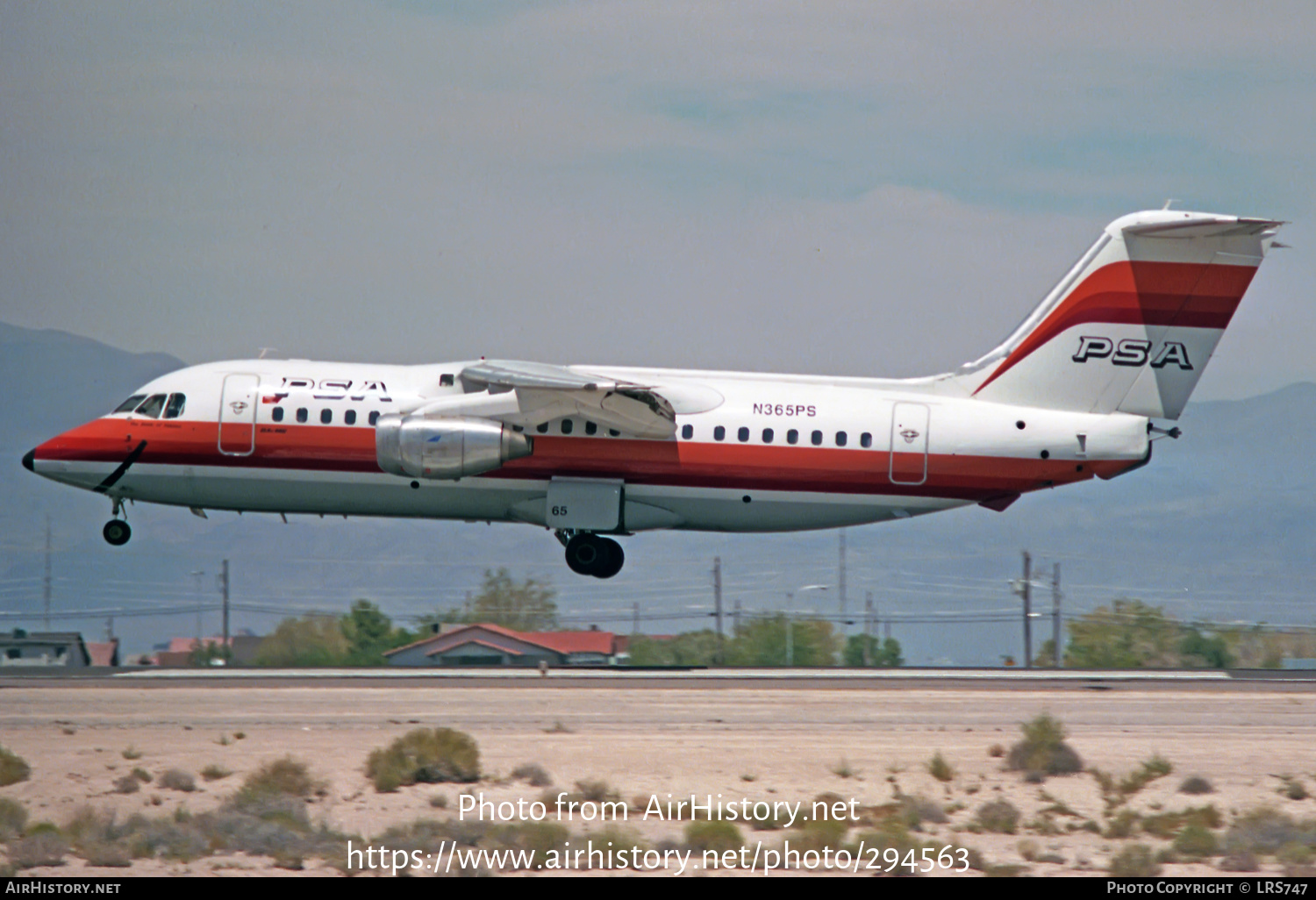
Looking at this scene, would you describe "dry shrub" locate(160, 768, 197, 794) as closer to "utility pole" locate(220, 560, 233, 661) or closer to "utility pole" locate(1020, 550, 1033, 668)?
"utility pole" locate(220, 560, 233, 661)

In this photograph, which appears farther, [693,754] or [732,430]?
[732,430]

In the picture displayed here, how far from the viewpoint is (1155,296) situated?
2964cm

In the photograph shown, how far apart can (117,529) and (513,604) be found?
1308 cm

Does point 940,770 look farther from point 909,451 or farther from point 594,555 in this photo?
point 594,555

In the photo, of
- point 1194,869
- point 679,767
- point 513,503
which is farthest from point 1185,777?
point 513,503

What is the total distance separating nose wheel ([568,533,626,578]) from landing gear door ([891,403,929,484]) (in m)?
5.35

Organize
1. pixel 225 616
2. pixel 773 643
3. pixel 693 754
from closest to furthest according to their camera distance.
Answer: pixel 693 754
pixel 225 616
pixel 773 643

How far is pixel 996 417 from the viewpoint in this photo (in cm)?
2962

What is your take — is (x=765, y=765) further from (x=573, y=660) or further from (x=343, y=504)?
(x=573, y=660)

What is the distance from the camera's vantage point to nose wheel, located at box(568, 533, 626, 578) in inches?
1192

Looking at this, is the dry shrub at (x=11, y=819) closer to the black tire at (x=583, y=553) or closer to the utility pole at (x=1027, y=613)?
the black tire at (x=583, y=553)

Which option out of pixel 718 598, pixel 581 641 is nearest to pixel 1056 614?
pixel 718 598

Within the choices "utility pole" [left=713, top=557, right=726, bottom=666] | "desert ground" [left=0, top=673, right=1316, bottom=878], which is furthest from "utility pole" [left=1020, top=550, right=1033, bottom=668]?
"desert ground" [left=0, top=673, right=1316, bottom=878]

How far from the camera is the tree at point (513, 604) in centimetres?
3881
